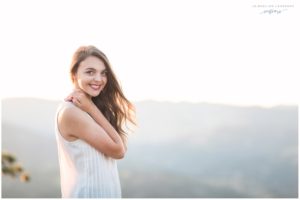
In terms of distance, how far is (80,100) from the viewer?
1879mm

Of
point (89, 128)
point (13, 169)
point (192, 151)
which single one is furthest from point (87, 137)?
point (192, 151)

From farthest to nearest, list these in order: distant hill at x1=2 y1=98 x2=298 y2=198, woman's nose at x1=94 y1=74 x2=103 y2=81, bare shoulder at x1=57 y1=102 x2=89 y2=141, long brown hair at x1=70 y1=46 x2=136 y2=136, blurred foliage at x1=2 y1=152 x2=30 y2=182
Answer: distant hill at x1=2 y1=98 x2=298 y2=198 → blurred foliage at x1=2 y1=152 x2=30 y2=182 → long brown hair at x1=70 y1=46 x2=136 y2=136 → woman's nose at x1=94 y1=74 x2=103 y2=81 → bare shoulder at x1=57 y1=102 x2=89 y2=141

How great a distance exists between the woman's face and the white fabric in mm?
126

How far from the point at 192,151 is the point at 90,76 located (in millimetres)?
4136

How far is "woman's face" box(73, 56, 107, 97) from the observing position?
1927mm

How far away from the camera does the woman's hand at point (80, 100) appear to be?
73.6 inches

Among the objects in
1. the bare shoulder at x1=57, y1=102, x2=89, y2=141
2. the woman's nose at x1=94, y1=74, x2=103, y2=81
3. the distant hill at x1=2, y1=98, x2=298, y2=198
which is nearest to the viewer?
the bare shoulder at x1=57, y1=102, x2=89, y2=141

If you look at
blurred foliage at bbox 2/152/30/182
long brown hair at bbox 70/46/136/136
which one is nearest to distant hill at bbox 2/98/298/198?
blurred foliage at bbox 2/152/30/182

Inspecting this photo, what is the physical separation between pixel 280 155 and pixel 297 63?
2.42 metres

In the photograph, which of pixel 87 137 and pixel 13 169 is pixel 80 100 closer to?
pixel 87 137

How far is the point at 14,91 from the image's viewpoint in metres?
4.34

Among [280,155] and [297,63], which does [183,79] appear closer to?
[297,63]

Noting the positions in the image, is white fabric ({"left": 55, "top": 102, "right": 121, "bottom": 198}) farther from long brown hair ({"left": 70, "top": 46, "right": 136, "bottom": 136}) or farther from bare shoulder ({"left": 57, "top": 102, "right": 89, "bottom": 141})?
long brown hair ({"left": 70, "top": 46, "right": 136, "bottom": 136})

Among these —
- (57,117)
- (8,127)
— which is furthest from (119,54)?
(8,127)
